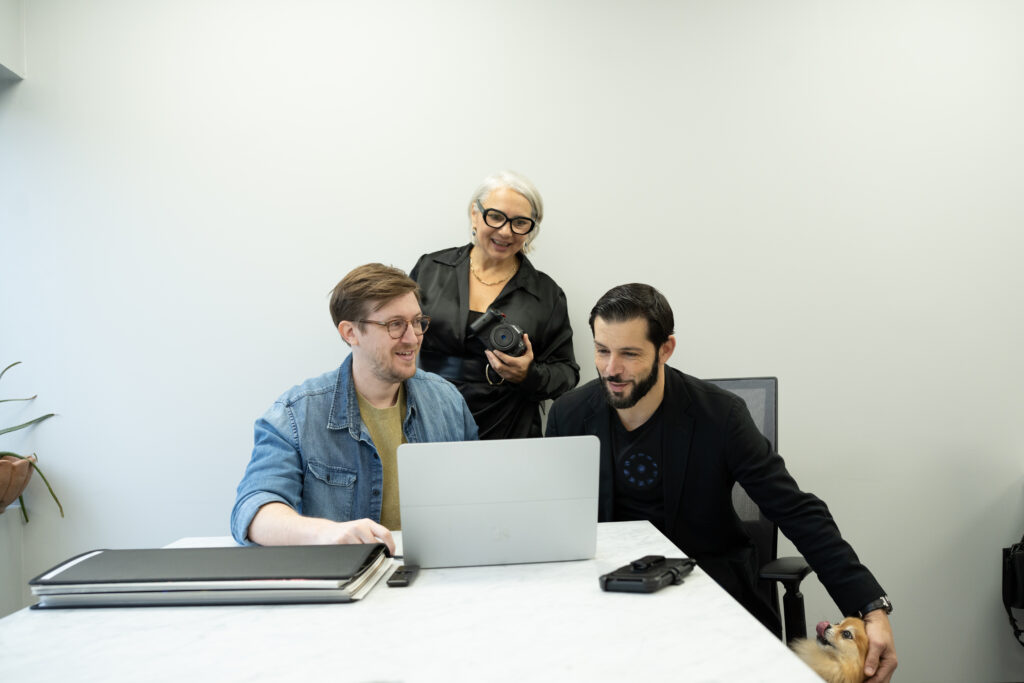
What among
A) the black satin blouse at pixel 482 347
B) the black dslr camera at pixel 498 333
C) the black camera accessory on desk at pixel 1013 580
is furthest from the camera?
the black camera accessory on desk at pixel 1013 580

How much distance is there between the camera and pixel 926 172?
117 inches

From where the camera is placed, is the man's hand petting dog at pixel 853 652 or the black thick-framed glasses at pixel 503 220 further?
the black thick-framed glasses at pixel 503 220

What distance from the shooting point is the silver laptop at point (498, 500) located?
1.34 metres

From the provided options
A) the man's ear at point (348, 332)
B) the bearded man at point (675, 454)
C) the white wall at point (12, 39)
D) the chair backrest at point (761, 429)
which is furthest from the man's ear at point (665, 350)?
the white wall at point (12, 39)

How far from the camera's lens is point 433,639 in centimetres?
108

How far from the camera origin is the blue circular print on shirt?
1.90 meters

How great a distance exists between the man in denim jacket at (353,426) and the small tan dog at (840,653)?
986mm

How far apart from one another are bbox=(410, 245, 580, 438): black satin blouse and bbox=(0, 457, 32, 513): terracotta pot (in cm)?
153

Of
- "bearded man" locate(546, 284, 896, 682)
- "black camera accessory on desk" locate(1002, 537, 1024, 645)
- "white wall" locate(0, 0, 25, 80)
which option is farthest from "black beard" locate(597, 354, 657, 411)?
"white wall" locate(0, 0, 25, 80)

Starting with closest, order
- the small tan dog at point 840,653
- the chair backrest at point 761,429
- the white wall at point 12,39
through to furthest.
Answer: the small tan dog at point 840,653, the chair backrest at point 761,429, the white wall at point 12,39

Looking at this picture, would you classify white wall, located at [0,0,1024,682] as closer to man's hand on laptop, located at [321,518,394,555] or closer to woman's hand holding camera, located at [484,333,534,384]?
woman's hand holding camera, located at [484,333,534,384]

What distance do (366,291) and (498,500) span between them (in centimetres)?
72

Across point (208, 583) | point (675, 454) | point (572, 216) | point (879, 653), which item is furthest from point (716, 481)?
point (572, 216)

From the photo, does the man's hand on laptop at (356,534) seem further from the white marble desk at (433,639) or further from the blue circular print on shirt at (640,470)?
the blue circular print on shirt at (640,470)
